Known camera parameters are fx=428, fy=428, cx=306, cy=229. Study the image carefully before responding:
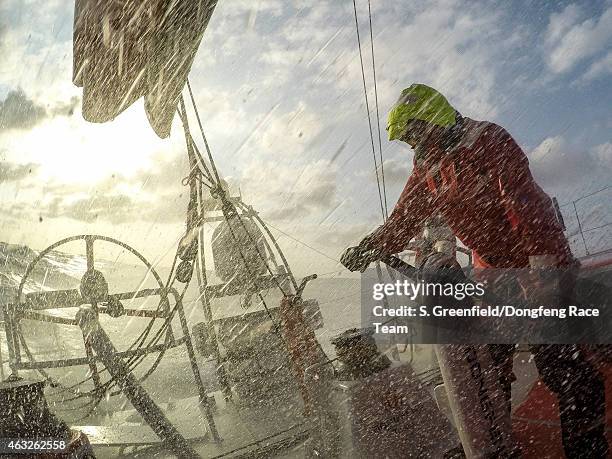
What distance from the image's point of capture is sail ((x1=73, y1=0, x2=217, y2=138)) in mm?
2119

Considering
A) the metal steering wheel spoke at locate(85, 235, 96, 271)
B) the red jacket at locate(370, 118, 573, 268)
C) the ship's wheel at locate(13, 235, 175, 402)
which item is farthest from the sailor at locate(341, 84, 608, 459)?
the metal steering wheel spoke at locate(85, 235, 96, 271)

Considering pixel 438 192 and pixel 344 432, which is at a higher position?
pixel 438 192

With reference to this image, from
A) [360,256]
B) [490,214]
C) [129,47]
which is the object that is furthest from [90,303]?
[490,214]

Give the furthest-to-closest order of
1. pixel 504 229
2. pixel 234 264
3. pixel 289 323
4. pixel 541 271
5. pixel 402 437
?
pixel 234 264
pixel 289 323
pixel 402 437
pixel 504 229
pixel 541 271

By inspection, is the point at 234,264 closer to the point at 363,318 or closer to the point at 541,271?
the point at 363,318

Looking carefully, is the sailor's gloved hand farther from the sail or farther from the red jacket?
the sail

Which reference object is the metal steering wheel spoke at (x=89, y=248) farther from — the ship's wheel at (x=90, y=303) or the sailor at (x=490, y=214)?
the sailor at (x=490, y=214)

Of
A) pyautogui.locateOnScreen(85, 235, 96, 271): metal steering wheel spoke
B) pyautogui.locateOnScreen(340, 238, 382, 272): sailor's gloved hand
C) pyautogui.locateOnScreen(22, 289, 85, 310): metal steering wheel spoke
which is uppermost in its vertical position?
pyautogui.locateOnScreen(85, 235, 96, 271): metal steering wheel spoke

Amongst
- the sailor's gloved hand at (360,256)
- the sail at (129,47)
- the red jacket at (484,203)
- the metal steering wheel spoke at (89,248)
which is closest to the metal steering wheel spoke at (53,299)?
the metal steering wheel spoke at (89,248)

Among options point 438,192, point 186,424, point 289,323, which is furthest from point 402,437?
point 186,424

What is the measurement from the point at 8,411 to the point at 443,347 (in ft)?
10.8

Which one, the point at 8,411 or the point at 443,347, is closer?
the point at 443,347

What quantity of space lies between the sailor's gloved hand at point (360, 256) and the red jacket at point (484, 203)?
45mm

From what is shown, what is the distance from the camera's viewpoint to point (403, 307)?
202cm
